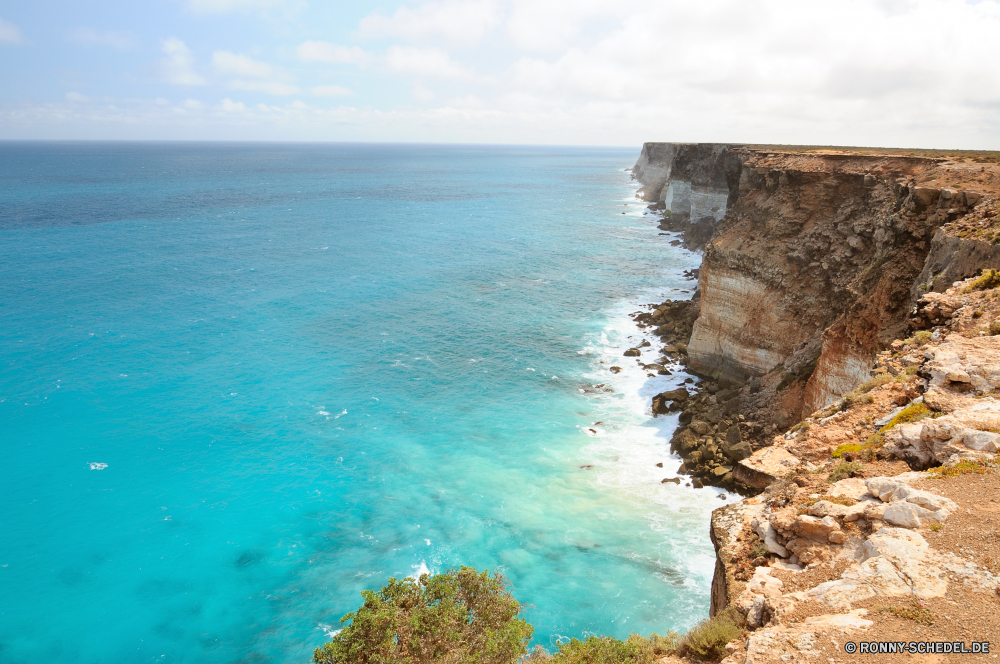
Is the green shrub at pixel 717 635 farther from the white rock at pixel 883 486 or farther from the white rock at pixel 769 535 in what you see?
the white rock at pixel 883 486

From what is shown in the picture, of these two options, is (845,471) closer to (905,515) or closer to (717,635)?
(905,515)

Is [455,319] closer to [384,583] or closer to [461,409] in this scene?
[461,409]

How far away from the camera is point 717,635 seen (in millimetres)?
10203

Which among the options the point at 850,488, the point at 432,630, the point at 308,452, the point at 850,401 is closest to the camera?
the point at 850,488

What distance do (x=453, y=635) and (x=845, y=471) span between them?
36.6 feet

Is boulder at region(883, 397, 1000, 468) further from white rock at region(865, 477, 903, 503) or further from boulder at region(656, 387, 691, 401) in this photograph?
boulder at region(656, 387, 691, 401)

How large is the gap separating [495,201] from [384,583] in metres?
130

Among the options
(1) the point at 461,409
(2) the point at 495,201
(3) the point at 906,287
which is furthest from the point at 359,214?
(3) the point at 906,287

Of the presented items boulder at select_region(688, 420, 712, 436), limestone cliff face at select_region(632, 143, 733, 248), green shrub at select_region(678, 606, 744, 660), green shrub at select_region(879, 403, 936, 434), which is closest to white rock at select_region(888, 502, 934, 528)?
green shrub at select_region(678, 606, 744, 660)

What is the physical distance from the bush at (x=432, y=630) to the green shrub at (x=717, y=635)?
5.96 metres

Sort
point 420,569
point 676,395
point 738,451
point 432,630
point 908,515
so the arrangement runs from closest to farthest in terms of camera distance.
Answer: point 908,515 → point 432,630 → point 420,569 → point 738,451 → point 676,395

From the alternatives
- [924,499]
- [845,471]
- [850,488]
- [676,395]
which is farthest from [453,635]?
[676,395]

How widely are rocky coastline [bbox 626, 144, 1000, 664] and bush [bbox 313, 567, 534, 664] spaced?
243 inches

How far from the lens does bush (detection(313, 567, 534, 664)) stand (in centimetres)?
1488
